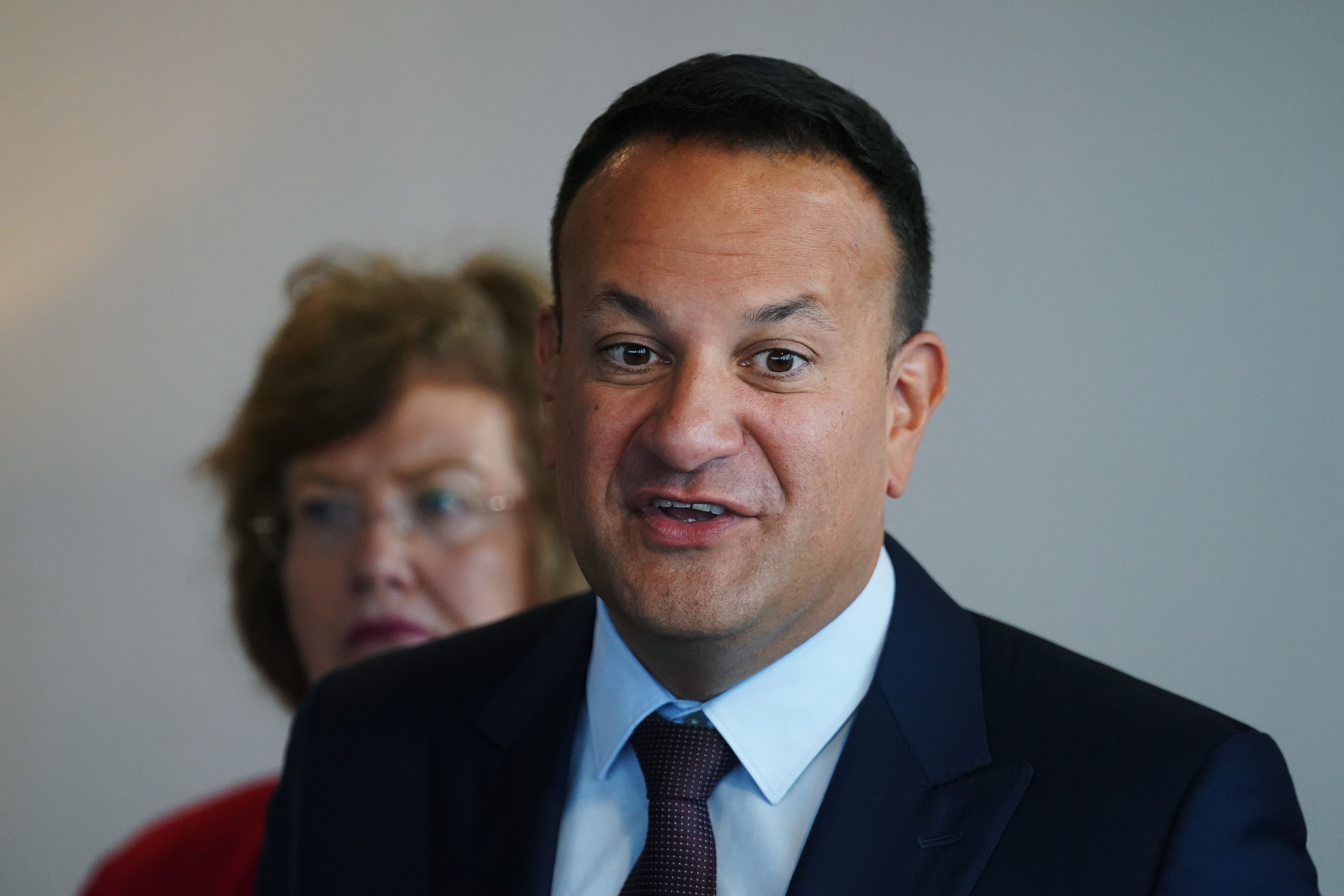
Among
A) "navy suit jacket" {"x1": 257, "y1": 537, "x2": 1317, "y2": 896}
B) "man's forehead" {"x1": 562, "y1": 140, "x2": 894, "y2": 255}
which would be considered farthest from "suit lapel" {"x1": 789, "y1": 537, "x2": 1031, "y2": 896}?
"man's forehead" {"x1": 562, "y1": 140, "x2": 894, "y2": 255}

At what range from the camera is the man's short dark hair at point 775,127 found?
5.61ft

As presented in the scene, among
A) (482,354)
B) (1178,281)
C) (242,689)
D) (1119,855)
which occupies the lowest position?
(242,689)

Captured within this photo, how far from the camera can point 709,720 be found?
5.80ft

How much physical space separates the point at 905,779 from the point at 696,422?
51 centimetres

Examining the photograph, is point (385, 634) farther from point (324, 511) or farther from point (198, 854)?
point (198, 854)

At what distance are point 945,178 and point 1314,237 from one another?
2.59ft

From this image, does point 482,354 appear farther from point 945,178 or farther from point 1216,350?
point 1216,350

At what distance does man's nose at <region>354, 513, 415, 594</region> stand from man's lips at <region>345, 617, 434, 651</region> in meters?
0.07

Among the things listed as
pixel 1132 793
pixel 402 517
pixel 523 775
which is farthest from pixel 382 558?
pixel 1132 793

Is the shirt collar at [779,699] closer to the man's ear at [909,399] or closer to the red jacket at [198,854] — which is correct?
the man's ear at [909,399]

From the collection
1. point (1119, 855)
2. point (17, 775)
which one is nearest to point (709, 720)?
point (1119, 855)

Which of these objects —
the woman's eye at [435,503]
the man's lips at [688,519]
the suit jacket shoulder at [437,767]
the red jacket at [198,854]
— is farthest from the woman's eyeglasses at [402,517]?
the man's lips at [688,519]

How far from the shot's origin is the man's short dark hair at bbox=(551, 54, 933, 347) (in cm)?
171

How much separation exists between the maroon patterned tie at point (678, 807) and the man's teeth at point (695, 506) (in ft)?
0.98
